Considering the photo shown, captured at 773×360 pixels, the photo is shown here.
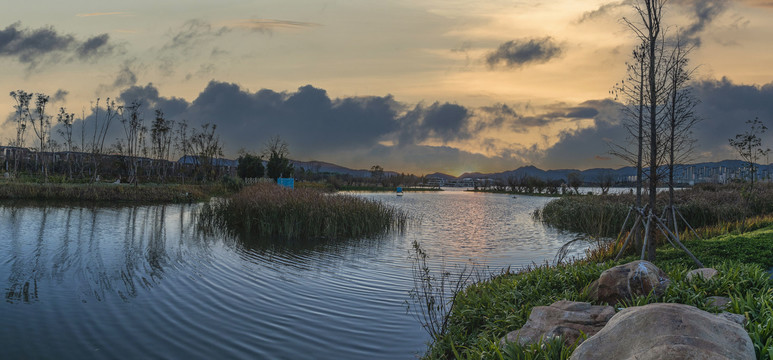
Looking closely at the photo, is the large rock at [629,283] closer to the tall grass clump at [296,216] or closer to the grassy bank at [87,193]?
the tall grass clump at [296,216]

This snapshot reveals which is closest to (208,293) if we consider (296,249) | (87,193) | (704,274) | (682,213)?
(296,249)

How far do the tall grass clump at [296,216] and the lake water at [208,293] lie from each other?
60.9 inches

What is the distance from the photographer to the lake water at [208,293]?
589cm

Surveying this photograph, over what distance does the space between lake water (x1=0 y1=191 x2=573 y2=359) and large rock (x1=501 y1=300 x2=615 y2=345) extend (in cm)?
192

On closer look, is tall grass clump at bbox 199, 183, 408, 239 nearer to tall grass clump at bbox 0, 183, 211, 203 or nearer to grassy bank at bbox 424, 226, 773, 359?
grassy bank at bbox 424, 226, 773, 359

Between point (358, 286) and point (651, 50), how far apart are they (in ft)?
23.3

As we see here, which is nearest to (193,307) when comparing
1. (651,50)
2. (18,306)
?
(18,306)

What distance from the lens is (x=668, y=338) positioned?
2.91 meters

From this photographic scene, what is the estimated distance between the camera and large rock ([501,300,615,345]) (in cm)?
401

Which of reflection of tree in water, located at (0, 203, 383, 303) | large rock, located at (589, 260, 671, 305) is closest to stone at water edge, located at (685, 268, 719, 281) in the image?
large rock, located at (589, 260, 671, 305)

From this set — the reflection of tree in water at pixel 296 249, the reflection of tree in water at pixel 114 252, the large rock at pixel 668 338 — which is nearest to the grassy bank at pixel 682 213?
the reflection of tree in water at pixel 296 249

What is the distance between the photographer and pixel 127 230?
54.3 ft

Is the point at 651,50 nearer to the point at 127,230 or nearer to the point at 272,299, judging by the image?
the point at 272,299

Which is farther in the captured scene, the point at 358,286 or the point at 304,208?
the point at 304,208
